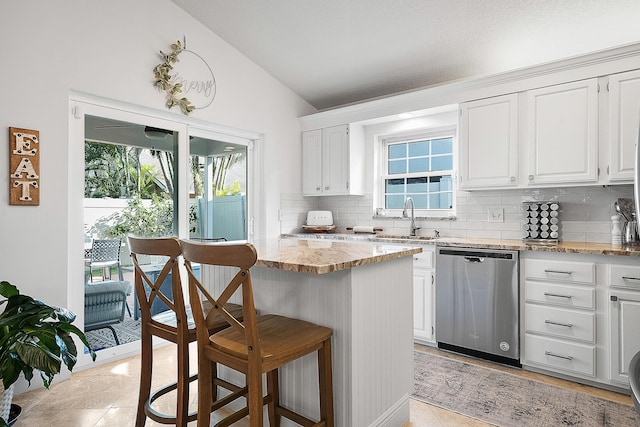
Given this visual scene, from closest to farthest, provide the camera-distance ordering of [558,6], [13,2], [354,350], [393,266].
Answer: [354,350] → [393,266] → [13,2] → [558,6]

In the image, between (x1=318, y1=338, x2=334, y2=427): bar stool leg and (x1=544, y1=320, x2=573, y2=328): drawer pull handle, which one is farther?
(x1=544, y1=320, x2=573, y2=328): drawer pull handle

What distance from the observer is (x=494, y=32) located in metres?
3.06

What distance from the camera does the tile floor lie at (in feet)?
7.02

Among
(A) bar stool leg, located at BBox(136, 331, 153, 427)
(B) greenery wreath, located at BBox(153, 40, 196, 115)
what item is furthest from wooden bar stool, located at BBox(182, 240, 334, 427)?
(B) greenery wreath, located at BBox(153, 40, 196, 115)

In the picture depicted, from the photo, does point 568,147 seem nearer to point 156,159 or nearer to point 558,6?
point 558,6

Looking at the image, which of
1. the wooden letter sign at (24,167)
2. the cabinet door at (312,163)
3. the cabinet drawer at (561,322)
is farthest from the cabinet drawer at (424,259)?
the wooden letter sign at (24,167)

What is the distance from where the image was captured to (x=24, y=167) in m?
2.51

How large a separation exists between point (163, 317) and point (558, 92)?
151 inches

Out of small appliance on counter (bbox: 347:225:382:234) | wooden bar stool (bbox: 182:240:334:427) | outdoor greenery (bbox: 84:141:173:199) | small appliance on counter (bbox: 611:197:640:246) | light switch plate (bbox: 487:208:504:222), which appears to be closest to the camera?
wooden bar stool (bbox: 182:240:334:427)

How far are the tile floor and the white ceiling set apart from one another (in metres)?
2.61

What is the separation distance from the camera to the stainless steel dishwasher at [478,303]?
284 cm

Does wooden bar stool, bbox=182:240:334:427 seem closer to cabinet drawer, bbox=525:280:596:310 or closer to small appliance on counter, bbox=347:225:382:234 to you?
cabinet drawer, bbox=525:280:596:310

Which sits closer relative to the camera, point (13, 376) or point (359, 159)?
point (13, 376)

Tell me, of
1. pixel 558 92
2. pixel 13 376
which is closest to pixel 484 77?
pixel 558 92
